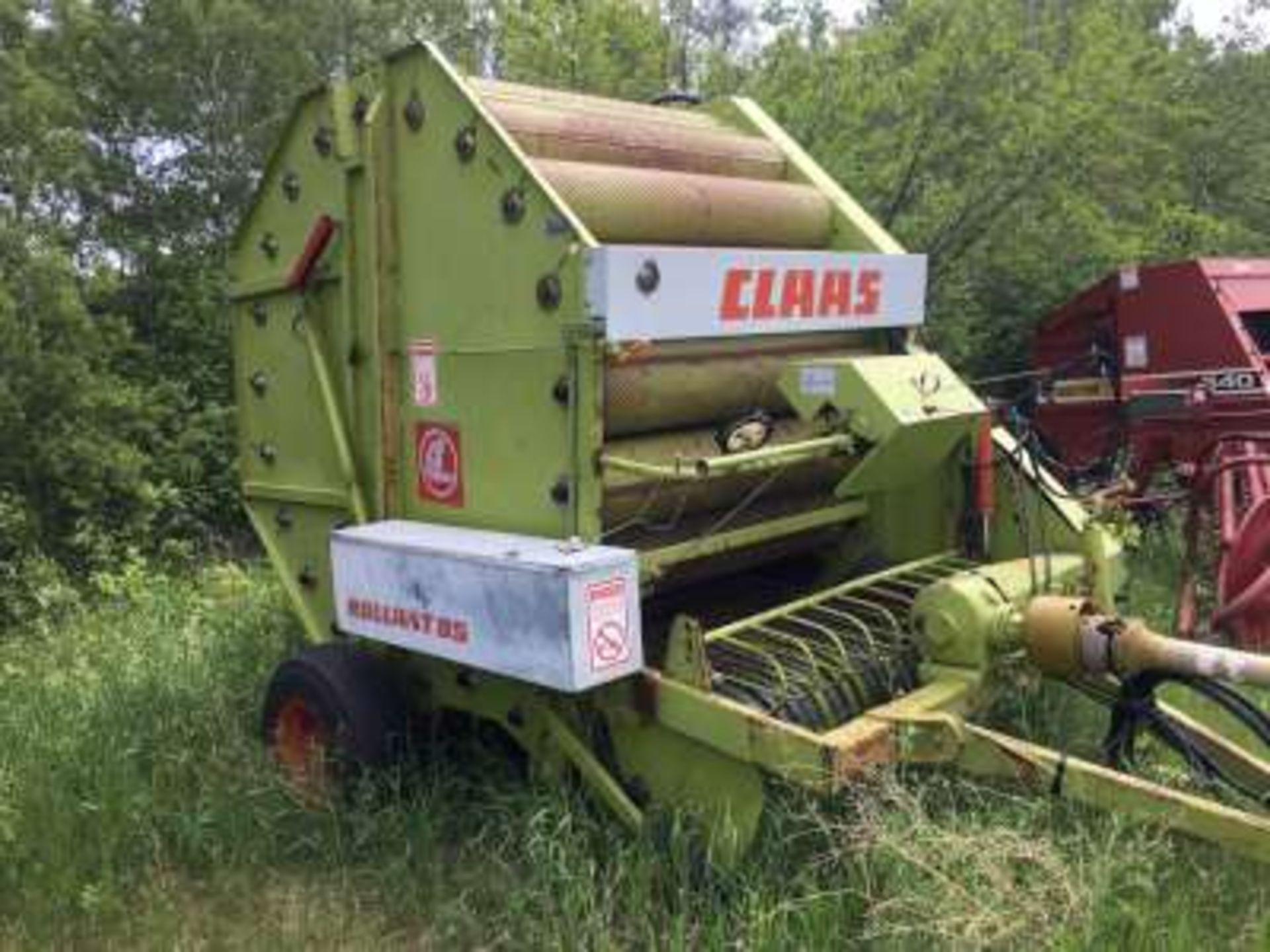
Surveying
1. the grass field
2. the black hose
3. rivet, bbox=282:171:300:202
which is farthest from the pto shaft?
rivet, bbox=282:171:300:202

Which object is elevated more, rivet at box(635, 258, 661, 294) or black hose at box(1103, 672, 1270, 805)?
rivet at box(635, 258, 661, 294)

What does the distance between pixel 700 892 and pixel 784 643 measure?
73 centimetres

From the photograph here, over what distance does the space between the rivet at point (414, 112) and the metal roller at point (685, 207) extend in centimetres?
35

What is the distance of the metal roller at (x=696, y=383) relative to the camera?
Result: 10.9 ft

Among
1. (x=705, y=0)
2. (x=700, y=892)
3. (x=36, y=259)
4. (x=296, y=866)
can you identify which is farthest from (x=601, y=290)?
(x=705, y=0)

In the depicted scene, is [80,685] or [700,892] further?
[80,685]

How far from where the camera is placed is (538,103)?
3631 millimetres

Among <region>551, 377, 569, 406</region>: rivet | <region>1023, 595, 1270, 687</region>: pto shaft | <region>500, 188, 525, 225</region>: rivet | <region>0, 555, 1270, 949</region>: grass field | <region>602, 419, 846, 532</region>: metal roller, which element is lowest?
<region>0, 555, 1270, 949</region>: grass field

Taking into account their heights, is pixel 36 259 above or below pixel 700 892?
above

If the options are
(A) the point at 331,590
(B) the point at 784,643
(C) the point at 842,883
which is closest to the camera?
(C) the point at 842,883

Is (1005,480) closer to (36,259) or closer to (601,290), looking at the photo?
(601,290)

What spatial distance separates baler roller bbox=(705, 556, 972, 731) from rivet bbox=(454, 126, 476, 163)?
1381 millimetres

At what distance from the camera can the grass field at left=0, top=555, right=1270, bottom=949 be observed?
2645 mm

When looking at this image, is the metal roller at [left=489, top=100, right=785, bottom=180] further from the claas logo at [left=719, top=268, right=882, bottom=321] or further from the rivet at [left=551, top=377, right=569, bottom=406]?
the rivet at [left=551, top=377, right=569, bottom=406]
